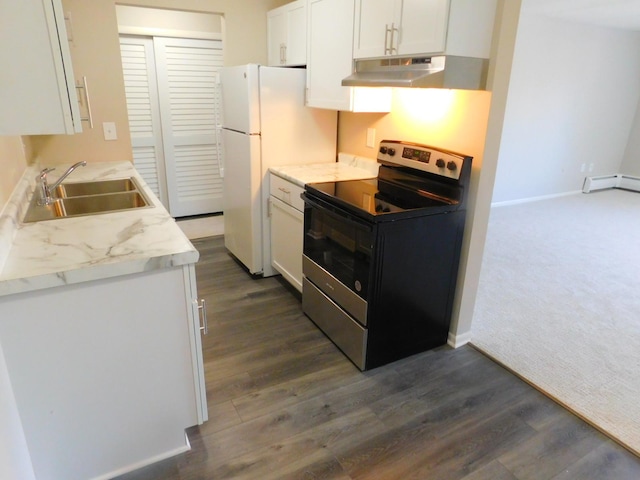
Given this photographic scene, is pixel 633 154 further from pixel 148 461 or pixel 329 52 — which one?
pixel 148 461

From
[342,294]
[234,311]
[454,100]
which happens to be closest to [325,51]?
[454,100]

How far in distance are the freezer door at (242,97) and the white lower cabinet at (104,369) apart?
1843mm

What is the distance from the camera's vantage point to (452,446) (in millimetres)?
1852

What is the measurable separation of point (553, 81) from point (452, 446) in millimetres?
5574

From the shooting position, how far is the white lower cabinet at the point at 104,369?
1363 millimetres

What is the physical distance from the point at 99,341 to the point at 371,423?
4.12 feet

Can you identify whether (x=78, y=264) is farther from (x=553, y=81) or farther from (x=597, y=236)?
(x=553, y=81)

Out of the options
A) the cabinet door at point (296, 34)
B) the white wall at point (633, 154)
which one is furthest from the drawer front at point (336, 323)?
the white wall at point (633, 154)

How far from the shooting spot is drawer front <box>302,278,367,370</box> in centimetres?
231

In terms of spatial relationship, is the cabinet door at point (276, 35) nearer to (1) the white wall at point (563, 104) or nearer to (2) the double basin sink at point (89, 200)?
(2) the double basin sink at point (89, 200)

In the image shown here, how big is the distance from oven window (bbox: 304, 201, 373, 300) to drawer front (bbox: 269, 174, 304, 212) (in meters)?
0.20

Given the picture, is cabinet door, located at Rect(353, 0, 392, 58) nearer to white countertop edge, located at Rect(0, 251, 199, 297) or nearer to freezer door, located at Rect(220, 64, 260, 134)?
freezer door, located at Rect(220, 64, 260, 134)

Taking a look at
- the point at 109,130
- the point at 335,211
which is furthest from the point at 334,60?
the point at 109,130

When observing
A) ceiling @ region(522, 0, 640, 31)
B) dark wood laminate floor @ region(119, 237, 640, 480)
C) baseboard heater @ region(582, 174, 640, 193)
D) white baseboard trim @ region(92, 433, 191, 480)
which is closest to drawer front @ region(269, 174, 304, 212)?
dark wood laminate floor @ region(119, 237, 640, 480)
